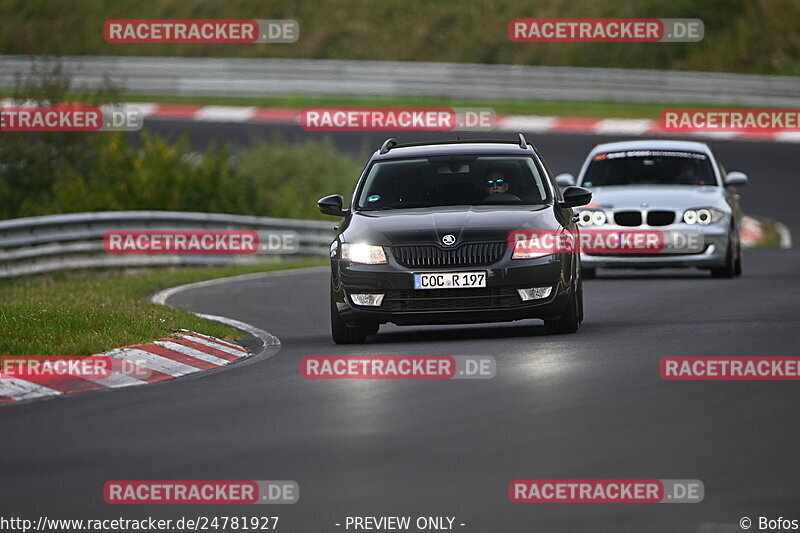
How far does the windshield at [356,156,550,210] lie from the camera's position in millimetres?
14781

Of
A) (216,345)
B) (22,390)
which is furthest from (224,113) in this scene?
(22,390)

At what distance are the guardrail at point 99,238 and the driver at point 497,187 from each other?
11566 millimetres

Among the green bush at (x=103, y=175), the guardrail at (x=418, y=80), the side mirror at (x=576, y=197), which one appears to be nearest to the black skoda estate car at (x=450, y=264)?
the side mirror at (x=576, y=197)

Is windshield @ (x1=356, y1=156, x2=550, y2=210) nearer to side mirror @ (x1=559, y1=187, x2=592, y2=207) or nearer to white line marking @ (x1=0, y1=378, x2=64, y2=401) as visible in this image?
side mirror @ (x1=559, y1=187, x2=592, y2=207)

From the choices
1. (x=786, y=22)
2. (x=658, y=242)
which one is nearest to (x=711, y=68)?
(x=786, y=22)

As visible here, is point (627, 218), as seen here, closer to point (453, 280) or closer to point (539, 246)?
point (539, 246)

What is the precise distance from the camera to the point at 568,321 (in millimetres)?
14219

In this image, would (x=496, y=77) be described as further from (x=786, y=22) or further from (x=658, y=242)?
(x=658, y=242)

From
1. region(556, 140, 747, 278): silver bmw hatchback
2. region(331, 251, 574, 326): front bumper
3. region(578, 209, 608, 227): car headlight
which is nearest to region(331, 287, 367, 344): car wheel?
region(331, 251, 574, 326): front bumper

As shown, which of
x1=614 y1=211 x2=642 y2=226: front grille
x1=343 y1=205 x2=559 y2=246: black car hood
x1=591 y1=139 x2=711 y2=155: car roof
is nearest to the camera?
x1=343 y1=205 x2=559 y2=246: black car hood

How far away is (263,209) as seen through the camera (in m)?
34.3

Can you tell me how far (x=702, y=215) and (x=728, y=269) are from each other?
2.66 feet

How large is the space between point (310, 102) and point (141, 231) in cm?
1880

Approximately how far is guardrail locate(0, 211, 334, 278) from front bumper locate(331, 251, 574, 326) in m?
12.2
